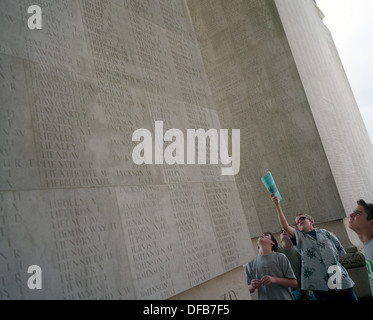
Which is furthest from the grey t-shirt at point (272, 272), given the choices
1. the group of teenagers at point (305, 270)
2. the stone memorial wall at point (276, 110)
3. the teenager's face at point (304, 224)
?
the stone memorial wall at point (276, 110)

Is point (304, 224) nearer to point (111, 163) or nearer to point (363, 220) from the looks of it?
point (363, 220)

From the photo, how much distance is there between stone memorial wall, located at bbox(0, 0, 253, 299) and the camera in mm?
2859

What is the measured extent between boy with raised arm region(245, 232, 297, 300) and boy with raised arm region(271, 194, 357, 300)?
1.61ft

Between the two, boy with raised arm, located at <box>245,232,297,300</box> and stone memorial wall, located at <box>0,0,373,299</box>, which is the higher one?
stone memorial wall, located at <box>0,0,373,299</box>

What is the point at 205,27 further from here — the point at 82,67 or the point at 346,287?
the point at 346,287

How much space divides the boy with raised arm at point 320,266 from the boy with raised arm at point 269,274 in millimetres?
491

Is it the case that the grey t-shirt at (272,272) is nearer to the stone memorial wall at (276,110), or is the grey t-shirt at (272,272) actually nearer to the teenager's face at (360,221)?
the teenager's face at (360,221)

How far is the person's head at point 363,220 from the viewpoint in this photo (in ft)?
12.4

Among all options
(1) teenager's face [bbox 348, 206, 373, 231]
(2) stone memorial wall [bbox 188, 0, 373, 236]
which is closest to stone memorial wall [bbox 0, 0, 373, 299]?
(2) stone memorial wall [bbox 188, 0, 373, 236]

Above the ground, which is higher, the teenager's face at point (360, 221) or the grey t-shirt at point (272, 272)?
the teenager's face at point (360, 221)

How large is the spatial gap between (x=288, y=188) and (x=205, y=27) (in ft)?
20.8

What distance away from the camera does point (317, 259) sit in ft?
17.7

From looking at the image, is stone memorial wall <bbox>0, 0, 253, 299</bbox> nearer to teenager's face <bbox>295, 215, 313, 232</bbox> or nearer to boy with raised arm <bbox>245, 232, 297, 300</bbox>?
boy with raised arm <bbox>245, 232, 297, 300</bbox>

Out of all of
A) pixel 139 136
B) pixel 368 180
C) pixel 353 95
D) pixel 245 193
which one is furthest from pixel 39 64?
pixel 353 95
